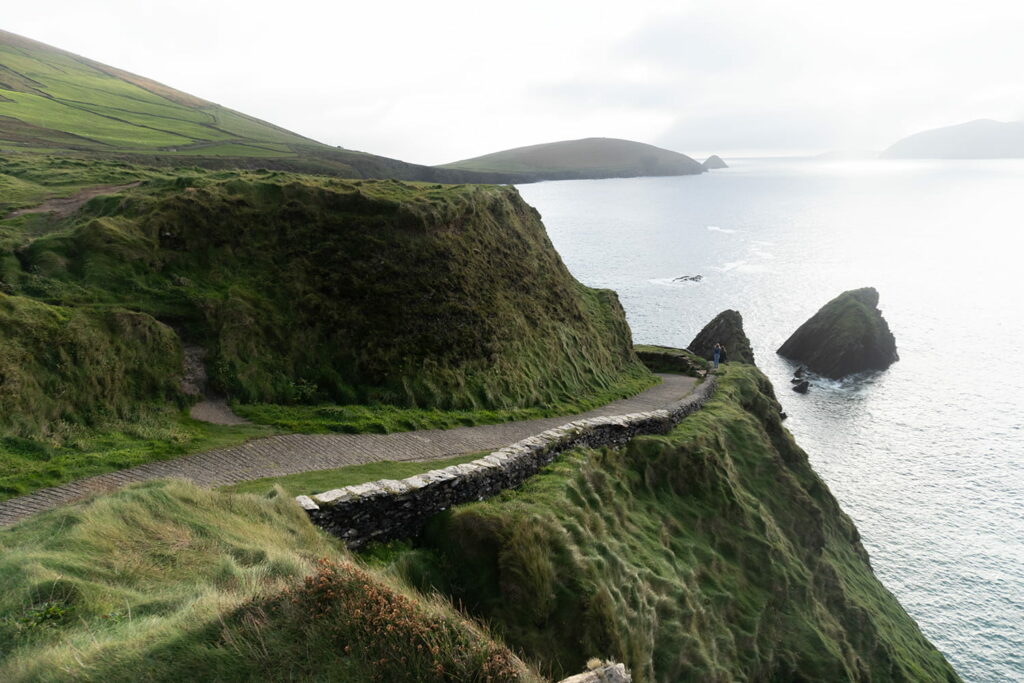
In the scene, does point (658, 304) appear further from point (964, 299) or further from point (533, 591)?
point (533, 591)

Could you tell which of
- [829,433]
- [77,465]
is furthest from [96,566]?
[829,433]

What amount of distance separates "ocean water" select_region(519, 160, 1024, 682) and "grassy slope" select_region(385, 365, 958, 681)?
28.2 feet

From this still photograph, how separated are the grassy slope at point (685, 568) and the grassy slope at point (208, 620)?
4.48 m

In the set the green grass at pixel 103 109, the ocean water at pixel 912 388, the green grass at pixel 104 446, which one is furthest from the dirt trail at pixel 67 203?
the green grass at pixel 103 109

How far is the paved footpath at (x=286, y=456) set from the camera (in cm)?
1399

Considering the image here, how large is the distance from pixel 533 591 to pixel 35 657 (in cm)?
923

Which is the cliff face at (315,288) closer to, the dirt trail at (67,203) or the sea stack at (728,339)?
the dirt trail at (67,203)

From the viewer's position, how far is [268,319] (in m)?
25.3

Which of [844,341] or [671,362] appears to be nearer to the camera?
[671,362]

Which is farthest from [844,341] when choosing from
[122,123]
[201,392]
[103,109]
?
[103,109]

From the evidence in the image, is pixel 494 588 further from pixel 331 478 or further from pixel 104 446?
pixel 104 446

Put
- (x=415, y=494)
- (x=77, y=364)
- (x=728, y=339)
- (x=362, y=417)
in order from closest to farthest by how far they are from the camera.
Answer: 1. (x=415, y=494)
2. (x=77, y=364)
3. (x=362, y=417)
4. (x=728, y=339)

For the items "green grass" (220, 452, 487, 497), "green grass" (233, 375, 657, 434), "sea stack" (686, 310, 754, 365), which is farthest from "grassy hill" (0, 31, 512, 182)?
"sea stack" (686, 310, 754, 365)

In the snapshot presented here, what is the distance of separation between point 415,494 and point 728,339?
6067 cm
